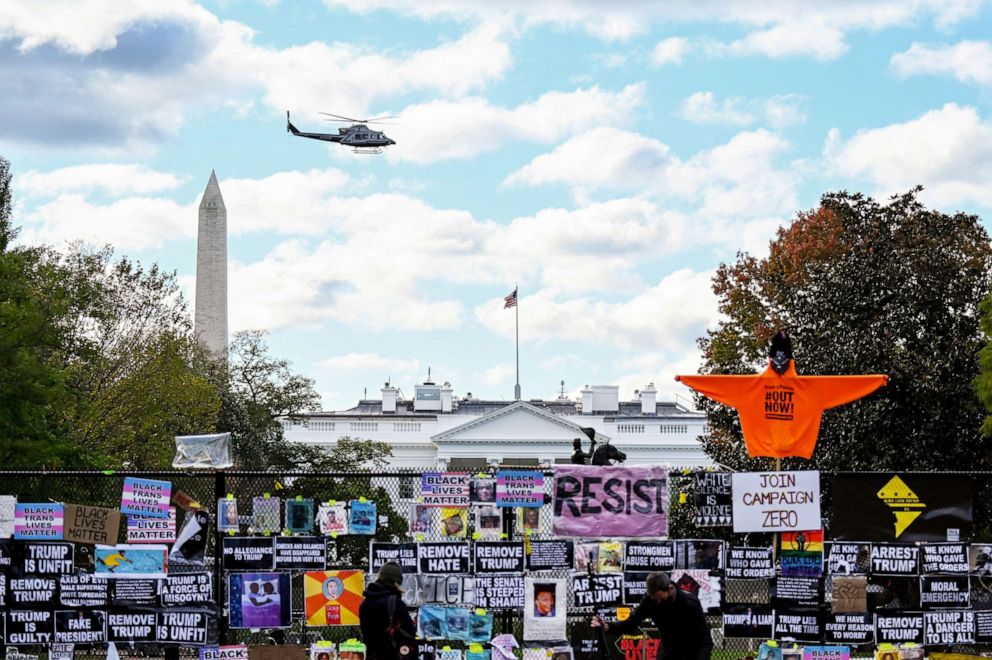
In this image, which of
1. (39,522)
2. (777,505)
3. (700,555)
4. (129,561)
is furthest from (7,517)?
(777,505)

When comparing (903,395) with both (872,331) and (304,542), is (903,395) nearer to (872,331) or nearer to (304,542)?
(872,331)

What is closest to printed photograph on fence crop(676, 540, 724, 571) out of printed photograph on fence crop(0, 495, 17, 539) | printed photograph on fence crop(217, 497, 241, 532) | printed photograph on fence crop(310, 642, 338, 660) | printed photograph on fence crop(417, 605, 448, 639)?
printed photograph on fence crop(417, 605, 448, 639)

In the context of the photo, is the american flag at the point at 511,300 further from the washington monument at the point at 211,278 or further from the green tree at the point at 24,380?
the green tree at the point at 24,380

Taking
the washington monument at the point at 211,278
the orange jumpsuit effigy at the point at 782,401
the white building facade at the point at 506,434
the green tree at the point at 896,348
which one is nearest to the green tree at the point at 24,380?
the green tree at the point at 896,348

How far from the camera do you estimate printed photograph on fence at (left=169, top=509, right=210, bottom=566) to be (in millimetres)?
13164

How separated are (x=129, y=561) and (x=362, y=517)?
2.28 metres

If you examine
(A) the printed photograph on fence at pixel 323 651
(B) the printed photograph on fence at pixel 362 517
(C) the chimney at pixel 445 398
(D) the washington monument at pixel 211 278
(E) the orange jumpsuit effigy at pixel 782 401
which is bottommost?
(A) the printed photograph on fence at pixel 323 651

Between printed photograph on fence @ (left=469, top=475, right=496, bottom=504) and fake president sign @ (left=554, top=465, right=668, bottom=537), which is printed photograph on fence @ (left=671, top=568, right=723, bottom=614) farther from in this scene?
printed photograph on fence @ (left=469, top=475, right=496, bottom=504)

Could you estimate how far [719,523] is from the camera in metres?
13.4

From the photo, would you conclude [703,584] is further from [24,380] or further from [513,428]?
[513,428]

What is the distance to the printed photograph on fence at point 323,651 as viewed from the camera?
42.1 feet

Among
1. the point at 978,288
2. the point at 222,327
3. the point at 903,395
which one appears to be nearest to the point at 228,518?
the point at 903,395

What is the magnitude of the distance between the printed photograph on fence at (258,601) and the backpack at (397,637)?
8.85 ft

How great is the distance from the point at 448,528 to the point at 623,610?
1871 mm
